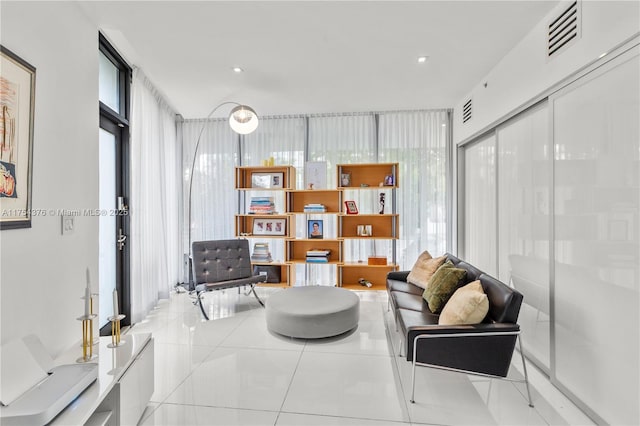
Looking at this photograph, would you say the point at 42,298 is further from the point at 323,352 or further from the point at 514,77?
the point at 514,77

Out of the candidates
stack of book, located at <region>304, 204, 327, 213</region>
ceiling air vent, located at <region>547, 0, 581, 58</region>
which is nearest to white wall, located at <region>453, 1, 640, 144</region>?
ceiling air vent, located at <region>547, 0, 581, 58</region>

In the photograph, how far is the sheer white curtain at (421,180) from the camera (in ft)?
15.4

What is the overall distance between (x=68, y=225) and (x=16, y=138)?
679mm

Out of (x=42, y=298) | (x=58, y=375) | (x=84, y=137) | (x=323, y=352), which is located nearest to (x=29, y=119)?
(x=84, y=137)

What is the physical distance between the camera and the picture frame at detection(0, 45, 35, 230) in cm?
156

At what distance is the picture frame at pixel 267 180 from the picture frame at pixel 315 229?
0.75m

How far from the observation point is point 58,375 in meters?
1.48

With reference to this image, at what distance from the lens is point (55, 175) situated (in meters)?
1.99

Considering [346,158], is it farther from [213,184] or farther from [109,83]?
[109,83]

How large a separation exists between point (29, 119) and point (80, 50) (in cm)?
90

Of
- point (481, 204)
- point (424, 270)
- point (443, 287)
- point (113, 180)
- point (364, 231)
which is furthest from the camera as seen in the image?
point (364, 231)

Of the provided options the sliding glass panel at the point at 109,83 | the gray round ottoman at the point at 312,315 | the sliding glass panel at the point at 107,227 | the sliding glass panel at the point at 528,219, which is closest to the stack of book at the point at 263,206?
the gray round ottoman at the point at 312,315

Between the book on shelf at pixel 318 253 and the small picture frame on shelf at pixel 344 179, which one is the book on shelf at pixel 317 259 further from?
the small picture frame on shelf at pixel 344 179

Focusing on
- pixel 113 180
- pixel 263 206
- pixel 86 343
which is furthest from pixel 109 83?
pixel 86 343
